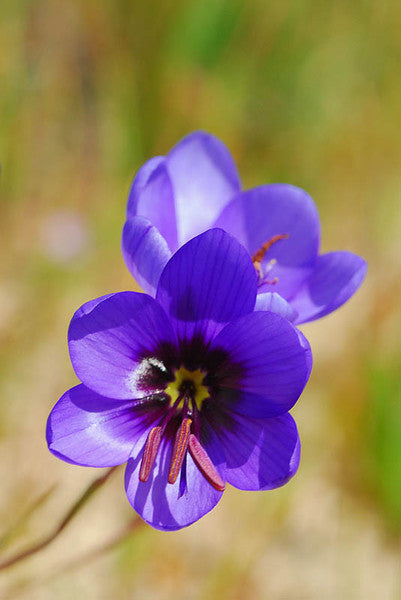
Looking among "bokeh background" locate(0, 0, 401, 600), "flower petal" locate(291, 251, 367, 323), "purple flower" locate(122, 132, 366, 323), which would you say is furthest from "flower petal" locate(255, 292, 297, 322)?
"bokeh background" locate(0, 0, 401, 600)

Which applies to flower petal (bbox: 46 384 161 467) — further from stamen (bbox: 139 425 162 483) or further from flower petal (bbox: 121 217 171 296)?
flower petal (bbox: 121 217 171 296)

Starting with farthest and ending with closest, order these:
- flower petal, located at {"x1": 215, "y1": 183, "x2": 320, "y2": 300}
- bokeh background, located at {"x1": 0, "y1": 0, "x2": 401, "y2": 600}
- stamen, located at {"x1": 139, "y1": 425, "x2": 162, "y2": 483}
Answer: bokeh background, located at {"x1": 0, "y1": 0, "x2": 401, "y2": 600}, flower petal, located at {"x1": 215, "y1": 183, "x2": 320, "y2": 300}, stamen, located at {"x1": 139, "y1": 425, "x2": 162, "y2": 483}

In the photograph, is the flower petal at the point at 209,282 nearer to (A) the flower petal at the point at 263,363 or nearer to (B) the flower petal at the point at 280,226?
A: (A) the flower petal at the point at 263,363

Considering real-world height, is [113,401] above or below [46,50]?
below

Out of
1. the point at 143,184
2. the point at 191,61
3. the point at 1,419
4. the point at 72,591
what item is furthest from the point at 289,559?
the point at 191,61

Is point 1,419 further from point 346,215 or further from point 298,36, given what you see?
point 298,36

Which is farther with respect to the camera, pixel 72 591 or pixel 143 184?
pixel 72 591
